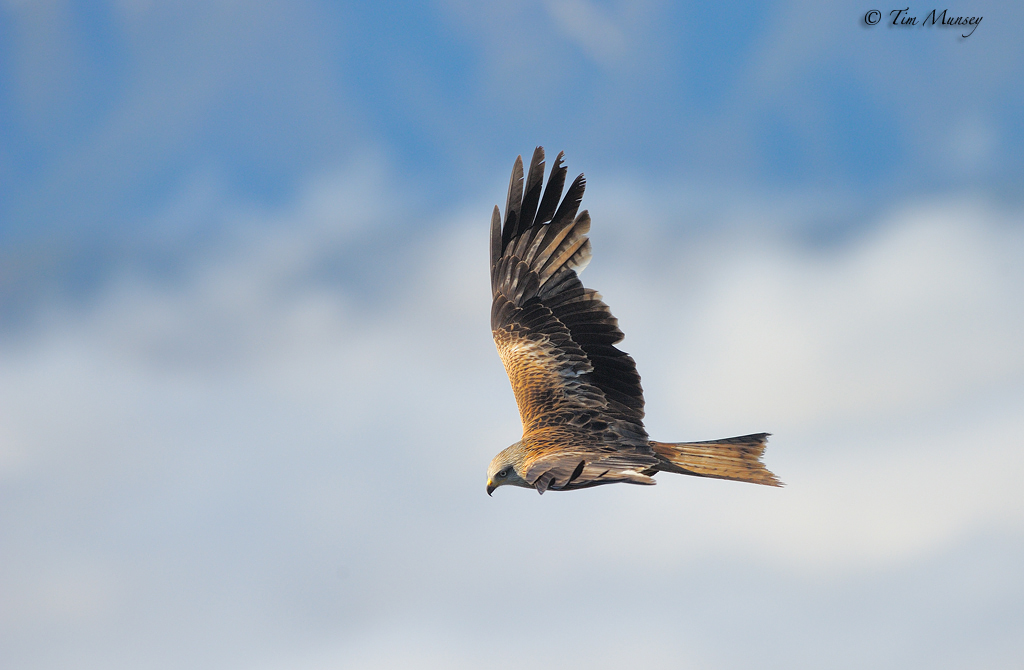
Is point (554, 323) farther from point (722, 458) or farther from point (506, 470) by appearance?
point (722, 458)

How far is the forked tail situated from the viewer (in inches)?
512

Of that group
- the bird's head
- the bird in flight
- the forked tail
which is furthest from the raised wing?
the forked tail

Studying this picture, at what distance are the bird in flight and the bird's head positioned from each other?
0.06ft

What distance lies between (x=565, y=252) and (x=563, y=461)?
5.22m

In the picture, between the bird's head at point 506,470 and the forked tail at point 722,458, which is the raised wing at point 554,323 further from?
the forked tail at point 722,458

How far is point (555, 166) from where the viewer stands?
1611 centimetres

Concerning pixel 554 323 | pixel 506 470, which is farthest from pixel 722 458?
pixel 554 323

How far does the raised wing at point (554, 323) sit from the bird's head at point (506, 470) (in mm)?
682

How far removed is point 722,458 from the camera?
13.6 metres

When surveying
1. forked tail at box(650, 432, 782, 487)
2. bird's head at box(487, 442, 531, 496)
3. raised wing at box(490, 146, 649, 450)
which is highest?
raised wing at box(490, 146, 649, 450)

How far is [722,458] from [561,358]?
3.51 metres

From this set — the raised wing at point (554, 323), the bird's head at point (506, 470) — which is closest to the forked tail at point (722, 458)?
the raised wing at point (554, 323)

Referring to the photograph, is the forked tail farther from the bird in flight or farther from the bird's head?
the bird's head

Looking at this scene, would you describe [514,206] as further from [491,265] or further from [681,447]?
[681,447]
